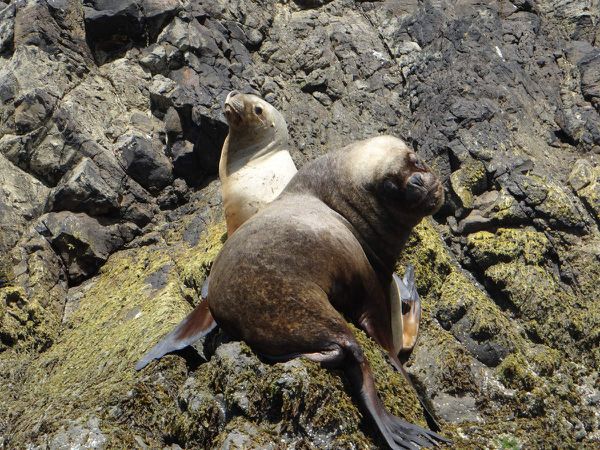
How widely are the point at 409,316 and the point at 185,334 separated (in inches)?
62.4

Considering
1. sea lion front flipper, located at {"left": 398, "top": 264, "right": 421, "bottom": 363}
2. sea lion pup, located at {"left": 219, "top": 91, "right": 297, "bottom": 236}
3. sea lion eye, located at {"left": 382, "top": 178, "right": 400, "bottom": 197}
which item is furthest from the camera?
sea lion pup, located at {"left": 219, "top": 91, "right": 297, "bottom": 236}

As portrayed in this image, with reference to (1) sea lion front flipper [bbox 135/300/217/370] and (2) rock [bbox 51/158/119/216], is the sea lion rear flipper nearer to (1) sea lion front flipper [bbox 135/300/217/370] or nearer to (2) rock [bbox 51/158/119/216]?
(1) sea lion front flipper [bbox 135/300/217/370]

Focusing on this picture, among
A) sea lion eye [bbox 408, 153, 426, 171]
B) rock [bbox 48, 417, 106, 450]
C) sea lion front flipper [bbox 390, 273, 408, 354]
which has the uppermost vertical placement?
sea lion eye [bbox 408, 153, 426, 171]

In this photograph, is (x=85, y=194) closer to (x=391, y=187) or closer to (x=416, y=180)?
(x=391, y=187)

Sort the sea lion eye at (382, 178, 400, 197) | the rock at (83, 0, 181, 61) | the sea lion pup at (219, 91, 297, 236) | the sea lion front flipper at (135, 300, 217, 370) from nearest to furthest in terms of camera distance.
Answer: the sea lion front flipper at (135, 300, 217, 370)
the sea lion eye at (382, 178, 400, 197)
the sea lion pup at (219, 91, 297, 236)
the rock at (83, 0, 181, 61)

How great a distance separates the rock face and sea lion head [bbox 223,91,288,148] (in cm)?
52

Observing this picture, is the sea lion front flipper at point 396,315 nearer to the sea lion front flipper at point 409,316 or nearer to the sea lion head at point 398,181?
the sea lion front flipper at point 409,316

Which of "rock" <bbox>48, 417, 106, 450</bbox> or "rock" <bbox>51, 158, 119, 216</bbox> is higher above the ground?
"rock" <bbox>51, 158, 119, 216</bbox>

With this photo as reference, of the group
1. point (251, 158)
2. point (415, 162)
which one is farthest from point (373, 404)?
point (251, 158)

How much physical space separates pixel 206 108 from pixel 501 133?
275cm

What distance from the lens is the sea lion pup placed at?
7008mm

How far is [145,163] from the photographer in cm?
792

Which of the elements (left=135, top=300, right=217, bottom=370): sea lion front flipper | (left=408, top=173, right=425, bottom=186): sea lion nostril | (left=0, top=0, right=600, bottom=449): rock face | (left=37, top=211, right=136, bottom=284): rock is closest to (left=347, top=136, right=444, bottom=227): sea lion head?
(left=408, top=173, right=425, bottom=186): sea lion nostril

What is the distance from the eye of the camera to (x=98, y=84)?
335 inches
